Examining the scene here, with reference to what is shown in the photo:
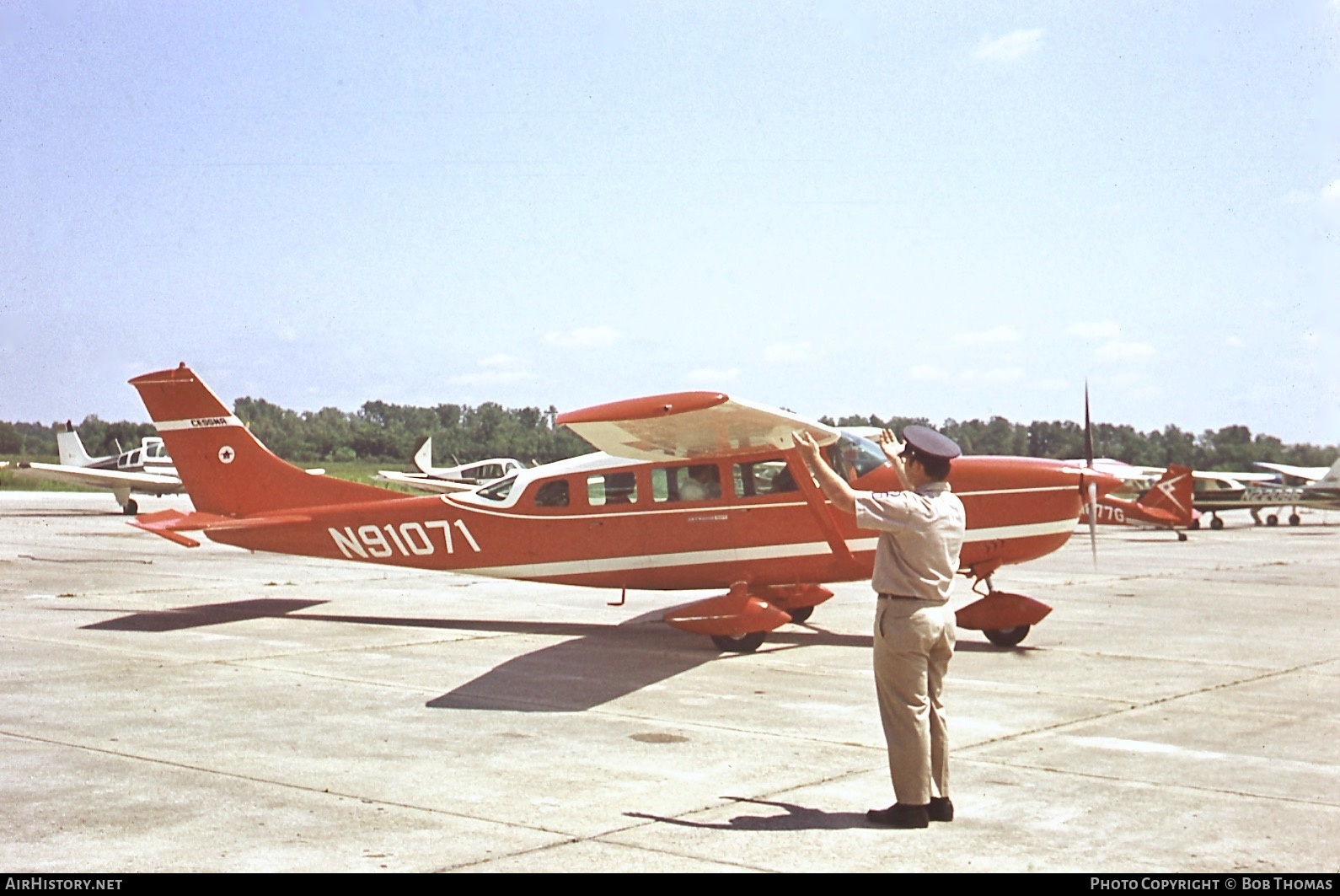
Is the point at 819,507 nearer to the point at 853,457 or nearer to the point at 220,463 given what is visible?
the point at 853,457

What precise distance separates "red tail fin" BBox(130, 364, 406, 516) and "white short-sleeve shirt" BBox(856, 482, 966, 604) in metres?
9.41

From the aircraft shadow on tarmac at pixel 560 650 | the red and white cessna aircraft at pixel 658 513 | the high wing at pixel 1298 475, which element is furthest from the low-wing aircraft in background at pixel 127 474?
the high wing at pixel 1298 475

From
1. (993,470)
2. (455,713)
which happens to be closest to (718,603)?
(993,470)

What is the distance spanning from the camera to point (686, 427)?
38.1ft

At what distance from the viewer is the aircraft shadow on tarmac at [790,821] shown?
19.4ft

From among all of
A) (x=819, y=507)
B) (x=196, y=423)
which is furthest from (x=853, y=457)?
(x=196, y=423)

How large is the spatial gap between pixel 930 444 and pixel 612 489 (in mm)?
7359

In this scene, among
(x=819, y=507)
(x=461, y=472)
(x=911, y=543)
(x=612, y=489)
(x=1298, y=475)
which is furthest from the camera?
→ (x=1298, y=475)

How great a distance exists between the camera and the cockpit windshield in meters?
12.4

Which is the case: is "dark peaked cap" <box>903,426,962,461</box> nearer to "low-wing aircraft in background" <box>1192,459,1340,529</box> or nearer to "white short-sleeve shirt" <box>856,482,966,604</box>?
"white short-sleeve shirt" <box>856,482,966,604</box>

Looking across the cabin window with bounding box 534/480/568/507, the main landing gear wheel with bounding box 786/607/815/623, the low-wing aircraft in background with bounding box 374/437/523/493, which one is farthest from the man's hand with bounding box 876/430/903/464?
the low-wing aircraft in background with bounding box 374/437/523/493

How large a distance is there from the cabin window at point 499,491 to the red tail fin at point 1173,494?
21506mm

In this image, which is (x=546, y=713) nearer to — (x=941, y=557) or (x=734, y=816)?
(x=734, y=816)

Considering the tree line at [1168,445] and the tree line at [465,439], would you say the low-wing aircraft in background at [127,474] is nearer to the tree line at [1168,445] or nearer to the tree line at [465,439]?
the tree line at [465,439]
